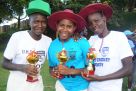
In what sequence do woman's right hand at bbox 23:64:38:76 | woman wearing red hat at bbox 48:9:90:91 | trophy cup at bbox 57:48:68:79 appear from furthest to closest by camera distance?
woman's right hand at bbox 23:64:38:76 → woman wearing red hat at bbox 48:9:90:91 → trophy cup at bbox 57:48:68:79

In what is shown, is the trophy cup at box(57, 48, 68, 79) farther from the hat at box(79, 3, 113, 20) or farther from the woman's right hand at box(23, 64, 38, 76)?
the hat at box(79, 3, 113, 20)

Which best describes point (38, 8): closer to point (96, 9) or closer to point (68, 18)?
point (68, 18)

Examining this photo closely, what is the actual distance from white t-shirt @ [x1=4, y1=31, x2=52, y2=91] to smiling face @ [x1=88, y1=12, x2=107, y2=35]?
646 millimetres

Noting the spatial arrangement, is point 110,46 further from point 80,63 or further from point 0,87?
point 0,87

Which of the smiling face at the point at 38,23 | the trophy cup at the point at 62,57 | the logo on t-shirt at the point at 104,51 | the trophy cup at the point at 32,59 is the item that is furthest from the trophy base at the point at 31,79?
the logo on t-shirt at the point at 104,51

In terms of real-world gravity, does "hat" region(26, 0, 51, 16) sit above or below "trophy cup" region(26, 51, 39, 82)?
above

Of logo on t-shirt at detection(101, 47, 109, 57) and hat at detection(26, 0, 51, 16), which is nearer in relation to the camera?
logo on t-shirt at detection(101, 47, 109, 57)

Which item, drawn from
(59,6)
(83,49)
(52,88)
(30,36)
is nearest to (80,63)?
(83,49)

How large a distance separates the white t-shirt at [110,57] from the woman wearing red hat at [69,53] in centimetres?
14

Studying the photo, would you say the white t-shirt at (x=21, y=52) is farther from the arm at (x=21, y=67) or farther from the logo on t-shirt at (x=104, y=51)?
the logo on t-shirt at (x=104, y=51)

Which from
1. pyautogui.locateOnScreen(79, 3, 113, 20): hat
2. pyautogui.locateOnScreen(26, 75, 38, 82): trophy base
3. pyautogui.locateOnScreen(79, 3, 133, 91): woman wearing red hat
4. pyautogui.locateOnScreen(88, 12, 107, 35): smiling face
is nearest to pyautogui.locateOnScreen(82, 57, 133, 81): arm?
pyautogui.locateOnScreen(79, 3, 133, 91): woman wearing red hat

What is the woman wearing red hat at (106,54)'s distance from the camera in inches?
173

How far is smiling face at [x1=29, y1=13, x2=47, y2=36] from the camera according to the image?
15.6ft

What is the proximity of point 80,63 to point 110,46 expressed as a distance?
14.6 inches
